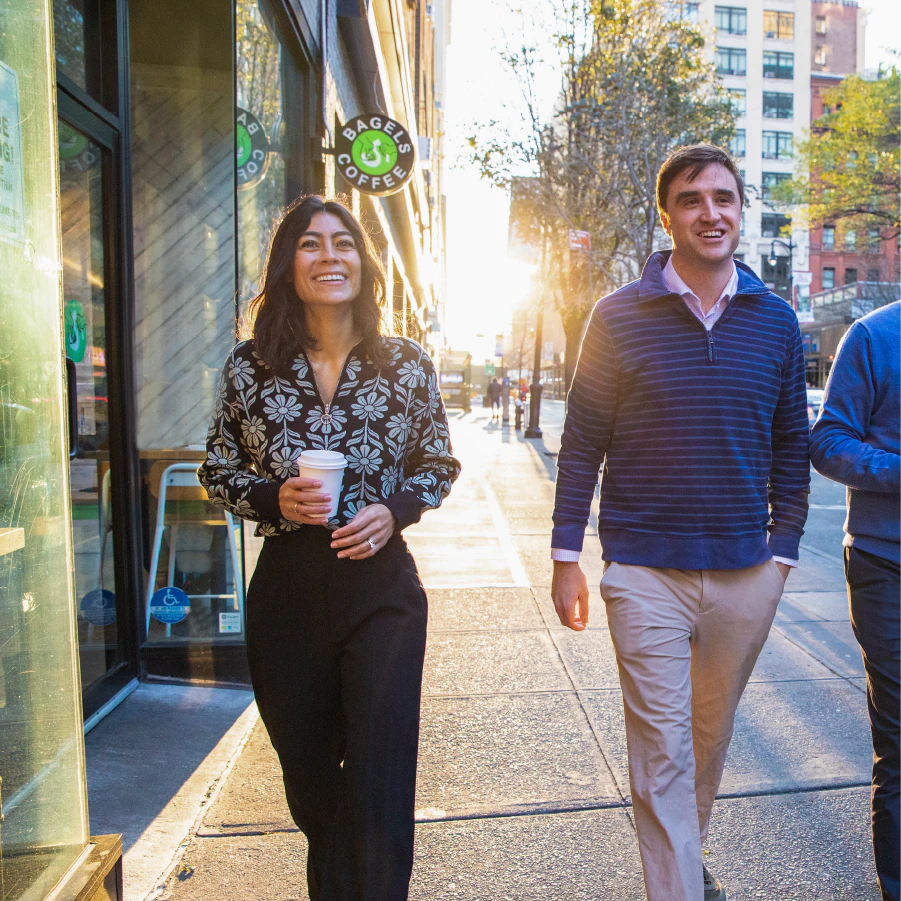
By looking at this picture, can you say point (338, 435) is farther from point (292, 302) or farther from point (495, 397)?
point (495, 397)

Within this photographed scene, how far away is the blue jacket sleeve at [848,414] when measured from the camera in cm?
271

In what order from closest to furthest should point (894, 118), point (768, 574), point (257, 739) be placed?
point (768, 574) < point (257, 739) < point (894, 118)

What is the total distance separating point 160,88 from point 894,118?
32.9m

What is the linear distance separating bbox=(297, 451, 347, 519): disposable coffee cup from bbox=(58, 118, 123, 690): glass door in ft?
9.78

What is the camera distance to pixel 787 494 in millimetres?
2818

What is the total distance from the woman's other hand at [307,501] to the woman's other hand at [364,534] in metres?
0.08

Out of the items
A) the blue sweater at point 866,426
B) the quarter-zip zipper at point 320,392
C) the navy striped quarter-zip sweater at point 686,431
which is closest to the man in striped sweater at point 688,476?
the navy striped quarter-zip sweater at point 686,431

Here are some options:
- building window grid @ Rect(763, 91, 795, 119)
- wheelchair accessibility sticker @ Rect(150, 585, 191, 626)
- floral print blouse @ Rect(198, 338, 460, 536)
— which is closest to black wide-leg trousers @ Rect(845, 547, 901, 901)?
floral print blouse @ Rect(198, 338, 460, 536)

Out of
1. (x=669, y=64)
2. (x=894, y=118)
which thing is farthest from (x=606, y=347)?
(x=894, y=118)

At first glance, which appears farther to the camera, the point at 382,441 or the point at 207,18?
the point at 207,18

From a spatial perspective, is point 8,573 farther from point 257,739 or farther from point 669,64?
point 669,64

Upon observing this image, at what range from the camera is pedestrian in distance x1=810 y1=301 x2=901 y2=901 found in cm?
264

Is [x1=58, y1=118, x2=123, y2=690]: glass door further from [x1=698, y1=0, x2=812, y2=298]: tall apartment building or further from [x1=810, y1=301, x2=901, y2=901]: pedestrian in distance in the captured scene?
[x1=698, y1=0, x2=812, y2=298]: tall apartment building

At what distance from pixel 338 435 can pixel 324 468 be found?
0.32 meters
